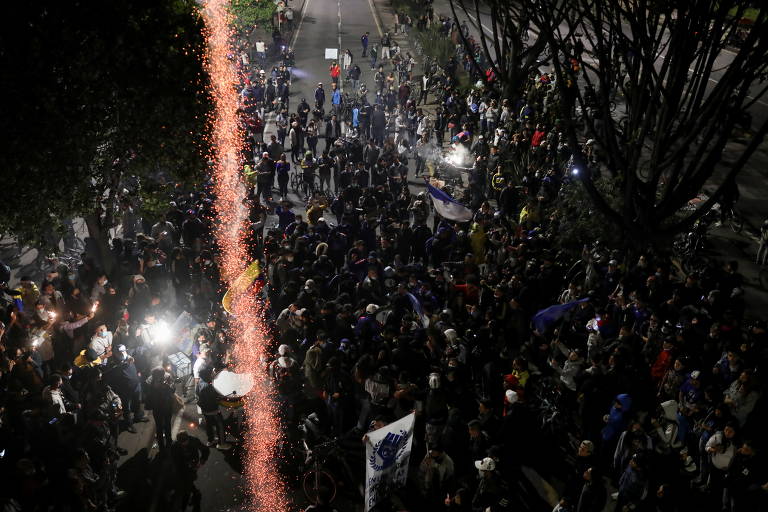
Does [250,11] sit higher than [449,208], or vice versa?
[449,208]

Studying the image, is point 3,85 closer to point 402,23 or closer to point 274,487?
point 274,487

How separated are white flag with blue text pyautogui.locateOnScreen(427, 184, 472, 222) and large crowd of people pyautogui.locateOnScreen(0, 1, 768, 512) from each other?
0.47 m

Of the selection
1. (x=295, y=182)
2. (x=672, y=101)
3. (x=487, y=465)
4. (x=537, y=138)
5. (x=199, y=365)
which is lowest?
(x=295, y=182)

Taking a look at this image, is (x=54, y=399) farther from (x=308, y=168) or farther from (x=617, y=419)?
(x=308, y=168)

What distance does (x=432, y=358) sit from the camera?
12.0 metres

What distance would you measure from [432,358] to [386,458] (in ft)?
10.2

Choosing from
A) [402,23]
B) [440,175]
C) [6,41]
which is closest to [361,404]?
[6,41]

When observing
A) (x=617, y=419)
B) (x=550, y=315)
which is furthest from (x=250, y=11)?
(x=617, y=419)

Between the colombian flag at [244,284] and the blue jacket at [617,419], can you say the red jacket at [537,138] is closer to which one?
the colombian flag at [244,284]

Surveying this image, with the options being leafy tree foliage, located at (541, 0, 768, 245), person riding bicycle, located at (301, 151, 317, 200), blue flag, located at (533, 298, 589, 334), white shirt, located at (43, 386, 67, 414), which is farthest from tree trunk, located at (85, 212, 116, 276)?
leafy tree foliage, located at (541, 0, 768, 245)

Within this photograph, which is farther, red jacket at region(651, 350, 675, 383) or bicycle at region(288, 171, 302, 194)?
bicycle at region(288, 171, 302, 194)

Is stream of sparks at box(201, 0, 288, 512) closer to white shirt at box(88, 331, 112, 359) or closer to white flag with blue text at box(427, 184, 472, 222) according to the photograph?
white shirt at box(88, 331, 112, 359)

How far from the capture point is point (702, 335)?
38.4 feet

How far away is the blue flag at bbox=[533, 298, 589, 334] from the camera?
12328 mm
